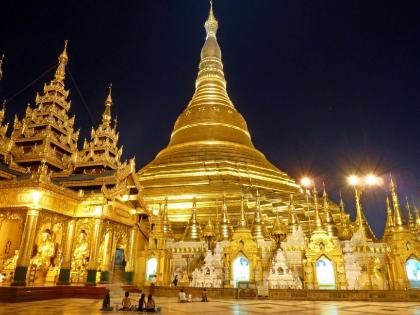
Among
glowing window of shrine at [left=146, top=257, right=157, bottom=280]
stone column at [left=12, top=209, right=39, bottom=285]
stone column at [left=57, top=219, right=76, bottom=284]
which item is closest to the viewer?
stone column at [left=12, top=209, right=39, bottom=285]

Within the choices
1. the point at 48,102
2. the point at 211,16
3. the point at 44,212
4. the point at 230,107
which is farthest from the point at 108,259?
the point at 211,16

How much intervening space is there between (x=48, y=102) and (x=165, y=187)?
1007 cm

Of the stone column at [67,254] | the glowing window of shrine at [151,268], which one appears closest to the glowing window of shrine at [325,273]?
the glowing window of shrine at [151,268]

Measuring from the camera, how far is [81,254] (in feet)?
51.2

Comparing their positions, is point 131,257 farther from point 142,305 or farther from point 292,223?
point 292,223

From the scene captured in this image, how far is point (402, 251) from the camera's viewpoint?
54.5ft

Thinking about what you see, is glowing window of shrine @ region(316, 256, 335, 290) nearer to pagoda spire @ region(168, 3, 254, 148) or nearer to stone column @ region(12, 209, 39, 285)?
stone column @ region(12, 209, 39, 285)

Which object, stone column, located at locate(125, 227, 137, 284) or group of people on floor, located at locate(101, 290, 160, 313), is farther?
stone column, located at locate(125, 227, 137, 284)

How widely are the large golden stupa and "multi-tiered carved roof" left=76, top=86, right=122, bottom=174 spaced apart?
5513mm

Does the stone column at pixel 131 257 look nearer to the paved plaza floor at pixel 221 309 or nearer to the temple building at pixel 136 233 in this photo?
the temple building at pixel 136 233

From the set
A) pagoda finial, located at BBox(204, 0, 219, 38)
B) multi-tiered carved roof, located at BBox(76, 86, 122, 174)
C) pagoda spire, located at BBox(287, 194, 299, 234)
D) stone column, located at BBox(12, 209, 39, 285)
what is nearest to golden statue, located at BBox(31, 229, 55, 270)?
stone column, located at BBox(12, 209, 39, 285)

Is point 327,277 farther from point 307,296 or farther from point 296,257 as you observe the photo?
point 307,296

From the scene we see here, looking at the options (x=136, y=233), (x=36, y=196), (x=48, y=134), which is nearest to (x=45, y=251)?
(x=36, y=196)

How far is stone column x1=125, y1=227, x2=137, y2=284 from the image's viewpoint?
1745 centimetres
